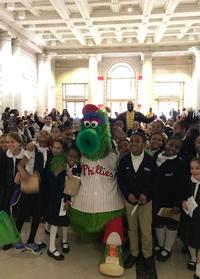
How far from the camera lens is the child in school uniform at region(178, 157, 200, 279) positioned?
115 inches

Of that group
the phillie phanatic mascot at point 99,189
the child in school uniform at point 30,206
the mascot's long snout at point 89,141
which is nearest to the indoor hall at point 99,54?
the child in school uniform at point 30,206

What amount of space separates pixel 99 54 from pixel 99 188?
1885cm

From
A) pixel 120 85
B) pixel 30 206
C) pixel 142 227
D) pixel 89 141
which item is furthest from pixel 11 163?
pixel 120 85

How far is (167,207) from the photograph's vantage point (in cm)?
335

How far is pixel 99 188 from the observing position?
3.24m

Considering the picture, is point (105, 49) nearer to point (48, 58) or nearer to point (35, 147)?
point (48, 58)

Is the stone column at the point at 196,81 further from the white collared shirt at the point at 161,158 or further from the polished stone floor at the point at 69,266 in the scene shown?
the polished stone floor at the point at 69,266

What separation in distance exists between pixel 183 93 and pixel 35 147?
20837 mm

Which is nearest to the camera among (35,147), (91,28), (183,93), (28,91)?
(35,147)

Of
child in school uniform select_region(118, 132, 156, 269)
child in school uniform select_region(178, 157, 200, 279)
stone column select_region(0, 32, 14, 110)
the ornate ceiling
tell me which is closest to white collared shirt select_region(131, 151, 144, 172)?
child in school uniform select_region(118, 132, 156, 269)

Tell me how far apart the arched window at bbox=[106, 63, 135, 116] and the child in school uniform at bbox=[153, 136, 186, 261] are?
66.6ft

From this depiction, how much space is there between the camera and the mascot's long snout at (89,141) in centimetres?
312

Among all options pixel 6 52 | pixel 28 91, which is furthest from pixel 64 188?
pixel 28 91

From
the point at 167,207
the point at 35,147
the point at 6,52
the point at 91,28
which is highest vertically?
the point at 91,28
